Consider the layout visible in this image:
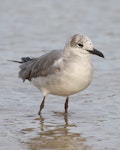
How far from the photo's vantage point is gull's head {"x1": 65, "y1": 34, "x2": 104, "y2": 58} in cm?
851

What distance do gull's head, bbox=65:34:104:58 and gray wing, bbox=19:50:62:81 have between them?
260mm

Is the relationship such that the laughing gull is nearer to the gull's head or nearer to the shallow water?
the gull's head

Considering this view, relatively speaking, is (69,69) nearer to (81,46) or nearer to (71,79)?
(71,79)

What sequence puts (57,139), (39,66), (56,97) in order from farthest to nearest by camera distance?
(56,97)
(39,66)
(57,139)

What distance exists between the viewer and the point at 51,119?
343 inches

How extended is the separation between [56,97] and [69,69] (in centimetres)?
143

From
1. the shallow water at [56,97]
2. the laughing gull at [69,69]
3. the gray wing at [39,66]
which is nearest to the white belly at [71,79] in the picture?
the laughing gull at [69,69]

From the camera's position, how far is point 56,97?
9852 millimetres

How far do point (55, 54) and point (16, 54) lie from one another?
3514 mm

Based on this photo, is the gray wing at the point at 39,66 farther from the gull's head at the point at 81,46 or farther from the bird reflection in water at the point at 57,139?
the bird reflection in water at the point at 57,139

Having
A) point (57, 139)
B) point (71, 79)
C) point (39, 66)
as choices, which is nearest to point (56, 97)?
point (39, 66)

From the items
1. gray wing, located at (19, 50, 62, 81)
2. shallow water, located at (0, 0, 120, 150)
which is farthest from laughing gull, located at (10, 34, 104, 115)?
shallow water, located at (0, 0, 120, 150)

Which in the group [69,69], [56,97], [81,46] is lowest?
[56,97]

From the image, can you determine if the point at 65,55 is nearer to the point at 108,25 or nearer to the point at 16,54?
the point at 16,54
